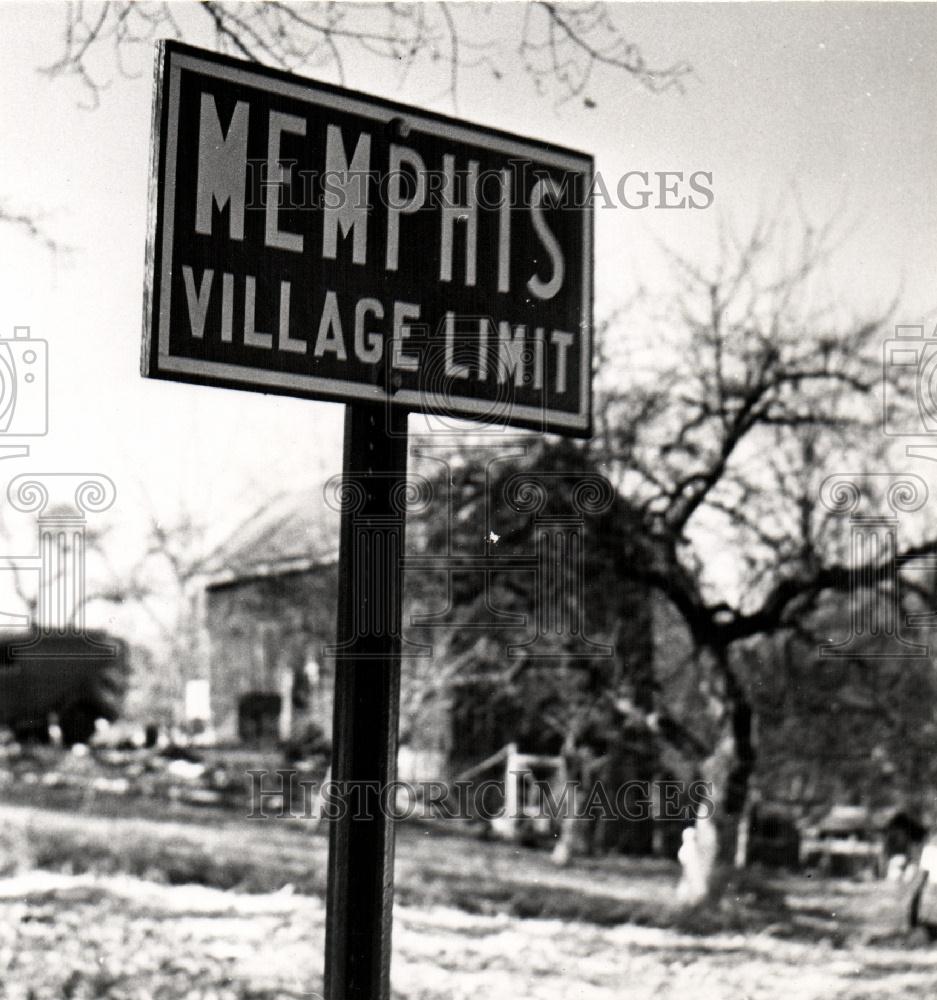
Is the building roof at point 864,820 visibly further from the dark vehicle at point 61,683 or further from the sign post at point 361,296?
the sign post at point 361,296

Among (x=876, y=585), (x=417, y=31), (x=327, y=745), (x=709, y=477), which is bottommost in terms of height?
(x=327, y=745)

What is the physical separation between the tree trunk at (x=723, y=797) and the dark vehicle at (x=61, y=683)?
172 inches

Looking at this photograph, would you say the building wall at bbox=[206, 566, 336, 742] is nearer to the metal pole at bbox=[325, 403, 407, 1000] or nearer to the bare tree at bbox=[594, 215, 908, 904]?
the bare tree at bbox=[594, 215, 908, 904]

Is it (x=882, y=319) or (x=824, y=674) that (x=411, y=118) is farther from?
(x=824, y=674)

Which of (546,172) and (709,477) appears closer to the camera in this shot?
(546,172)

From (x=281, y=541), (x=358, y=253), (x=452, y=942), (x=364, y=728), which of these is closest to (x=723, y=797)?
(x=452, y=942)

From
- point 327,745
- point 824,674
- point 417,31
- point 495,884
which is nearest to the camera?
point 417,31

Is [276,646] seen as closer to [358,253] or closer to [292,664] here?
[292,664]

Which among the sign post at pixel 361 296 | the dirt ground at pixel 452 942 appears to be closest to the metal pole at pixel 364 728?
the sign post at pixel 361 296

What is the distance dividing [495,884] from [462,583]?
6.29ft

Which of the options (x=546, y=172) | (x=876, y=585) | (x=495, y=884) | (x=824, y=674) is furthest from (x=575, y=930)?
(x=546, y=172)

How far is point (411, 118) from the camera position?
1.62m

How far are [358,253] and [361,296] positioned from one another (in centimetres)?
6

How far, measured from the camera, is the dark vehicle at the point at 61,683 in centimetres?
927
